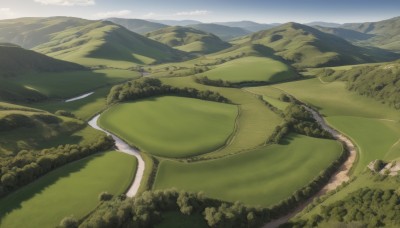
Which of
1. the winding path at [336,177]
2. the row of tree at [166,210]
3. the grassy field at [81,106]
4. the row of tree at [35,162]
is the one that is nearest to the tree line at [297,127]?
the winding path at [336,177]

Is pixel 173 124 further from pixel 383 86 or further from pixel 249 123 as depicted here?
pixel 383 86

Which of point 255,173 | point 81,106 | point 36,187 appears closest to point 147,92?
point 81,106

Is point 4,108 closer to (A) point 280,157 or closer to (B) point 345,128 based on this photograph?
(A) point 280,157

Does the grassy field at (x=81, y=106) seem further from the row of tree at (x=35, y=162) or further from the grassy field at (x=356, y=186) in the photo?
the grassy field at (x=356, y=186)

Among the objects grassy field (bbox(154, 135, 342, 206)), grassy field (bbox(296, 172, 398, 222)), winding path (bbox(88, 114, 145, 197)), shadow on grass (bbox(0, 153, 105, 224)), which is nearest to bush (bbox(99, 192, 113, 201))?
winding path (bbox(88, 114, 145, 197))

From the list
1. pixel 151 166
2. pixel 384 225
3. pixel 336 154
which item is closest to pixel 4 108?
pixel 151 166

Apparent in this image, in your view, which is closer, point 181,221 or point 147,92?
point 181,221
